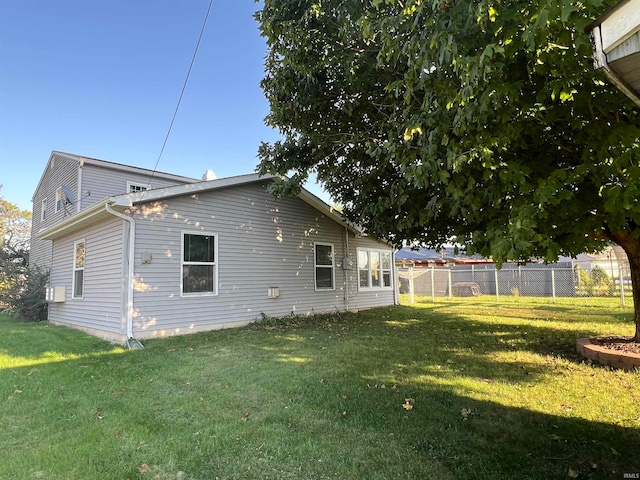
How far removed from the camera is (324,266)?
11766mm

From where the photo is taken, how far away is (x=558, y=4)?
219cm

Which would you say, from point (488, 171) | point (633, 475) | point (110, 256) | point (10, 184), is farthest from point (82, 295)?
point (10, 184)

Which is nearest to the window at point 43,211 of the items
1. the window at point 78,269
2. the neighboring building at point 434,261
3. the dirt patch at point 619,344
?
the window at point 78,269

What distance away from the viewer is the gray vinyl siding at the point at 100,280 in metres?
7.81

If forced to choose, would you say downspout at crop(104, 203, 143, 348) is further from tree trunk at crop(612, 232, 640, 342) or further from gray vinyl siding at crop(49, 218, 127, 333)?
tree trunk at crop(612, 232, 640, 342)

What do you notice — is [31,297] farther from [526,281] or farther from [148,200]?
[526,281]

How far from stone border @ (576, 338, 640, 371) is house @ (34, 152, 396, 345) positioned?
6.99m

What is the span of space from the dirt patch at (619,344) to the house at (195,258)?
7109 mm

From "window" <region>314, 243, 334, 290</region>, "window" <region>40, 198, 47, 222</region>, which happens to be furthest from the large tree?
"window" <region>40, 198, 47, 222</region>

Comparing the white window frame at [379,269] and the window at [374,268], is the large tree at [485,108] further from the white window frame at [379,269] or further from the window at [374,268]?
the window at [374,268]

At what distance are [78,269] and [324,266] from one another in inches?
275

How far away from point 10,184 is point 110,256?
878 inches

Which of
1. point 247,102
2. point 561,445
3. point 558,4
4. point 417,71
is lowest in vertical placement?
point 561,445

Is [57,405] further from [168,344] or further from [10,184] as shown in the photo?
[10,184]
